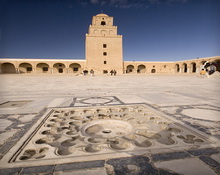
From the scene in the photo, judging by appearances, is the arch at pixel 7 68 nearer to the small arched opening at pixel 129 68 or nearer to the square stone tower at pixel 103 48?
the square stone tower at pixel 103 48

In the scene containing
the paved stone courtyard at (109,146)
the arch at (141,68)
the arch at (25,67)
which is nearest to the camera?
the paved stone courtyard at (109,146)

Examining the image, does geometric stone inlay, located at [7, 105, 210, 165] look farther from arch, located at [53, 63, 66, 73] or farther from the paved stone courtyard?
arch, located at [53, 63, 66, 73]

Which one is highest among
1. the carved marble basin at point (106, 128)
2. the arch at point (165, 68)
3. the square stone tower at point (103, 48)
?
the square stone tower at point (103, 48)

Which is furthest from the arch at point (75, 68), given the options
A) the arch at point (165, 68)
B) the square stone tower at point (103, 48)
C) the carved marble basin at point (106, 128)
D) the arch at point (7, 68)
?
the carved marble basin at point (106, 128)

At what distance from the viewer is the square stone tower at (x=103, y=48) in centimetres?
2303

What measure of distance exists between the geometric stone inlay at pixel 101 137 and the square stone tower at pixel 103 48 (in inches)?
857

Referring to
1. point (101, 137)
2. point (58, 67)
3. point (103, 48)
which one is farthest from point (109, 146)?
point (58, 67)

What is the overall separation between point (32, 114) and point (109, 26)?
25.3 meters

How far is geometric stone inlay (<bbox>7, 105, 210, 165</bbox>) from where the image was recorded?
111 centimetres

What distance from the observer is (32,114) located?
2.07 metres

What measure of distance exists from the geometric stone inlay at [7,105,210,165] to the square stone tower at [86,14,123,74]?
71.4 ft

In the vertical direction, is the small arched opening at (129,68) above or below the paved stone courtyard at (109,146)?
above

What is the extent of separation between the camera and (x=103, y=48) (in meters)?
23.5

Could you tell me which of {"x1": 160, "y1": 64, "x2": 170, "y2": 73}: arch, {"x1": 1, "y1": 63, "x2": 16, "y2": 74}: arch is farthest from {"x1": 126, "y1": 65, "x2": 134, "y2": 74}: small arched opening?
{"x1": 1, "y1": 63, "x2": 16, "y2": 74}: arch
